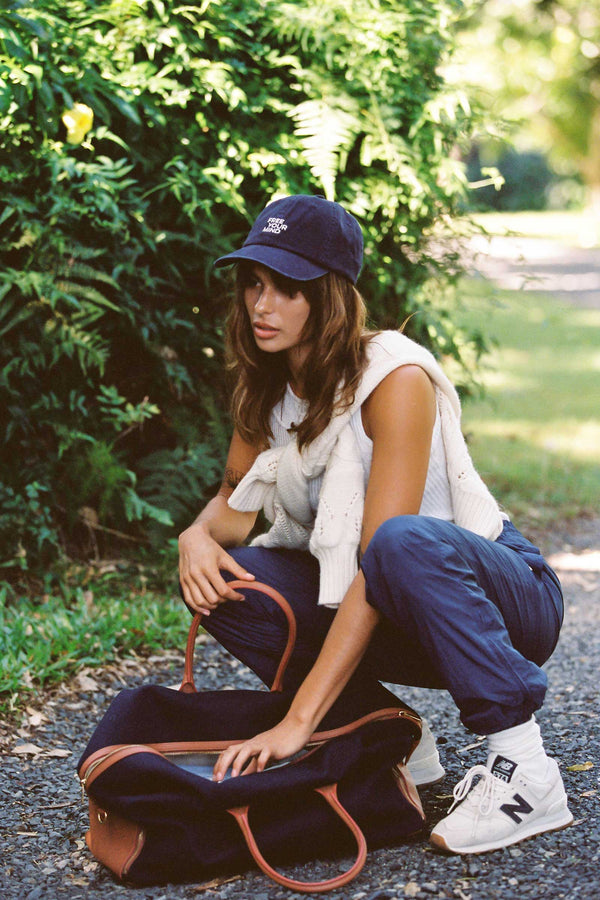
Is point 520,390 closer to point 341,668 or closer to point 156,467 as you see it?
point 156,467

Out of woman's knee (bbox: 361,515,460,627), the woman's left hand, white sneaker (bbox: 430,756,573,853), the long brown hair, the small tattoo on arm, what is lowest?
white sneaker (bbox: 430,756,573,853)

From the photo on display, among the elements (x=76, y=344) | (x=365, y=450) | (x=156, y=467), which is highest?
(x=365, y=450)

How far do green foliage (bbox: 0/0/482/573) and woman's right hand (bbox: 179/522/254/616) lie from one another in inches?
56.5

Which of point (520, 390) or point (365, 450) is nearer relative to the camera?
point (365, 450)

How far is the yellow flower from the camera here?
3918 millimetres

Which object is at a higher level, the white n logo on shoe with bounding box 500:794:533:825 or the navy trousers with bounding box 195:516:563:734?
the navy trousers with bounding box 195:516:563:734

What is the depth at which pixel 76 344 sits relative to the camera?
4141 mm

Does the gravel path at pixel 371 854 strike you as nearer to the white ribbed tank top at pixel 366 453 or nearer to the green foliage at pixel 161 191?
the white ribbed tank top at pixel 366 453

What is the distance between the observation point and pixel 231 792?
90.8 inches

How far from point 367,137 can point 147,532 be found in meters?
1.81

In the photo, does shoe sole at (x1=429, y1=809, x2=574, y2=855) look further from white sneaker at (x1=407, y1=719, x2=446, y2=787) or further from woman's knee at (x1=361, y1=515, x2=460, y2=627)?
woman's knee at (x1=361, y1=515, x2=460, y2=627)

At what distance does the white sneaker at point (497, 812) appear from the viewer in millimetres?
2408

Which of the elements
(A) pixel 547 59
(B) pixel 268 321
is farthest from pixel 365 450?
(A) pixel 547 59

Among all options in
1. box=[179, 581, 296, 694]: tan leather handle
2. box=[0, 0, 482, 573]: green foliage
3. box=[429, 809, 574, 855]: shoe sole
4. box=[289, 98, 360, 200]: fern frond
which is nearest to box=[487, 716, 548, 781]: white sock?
box=[429, 809, 574, 855]: shoe sole
